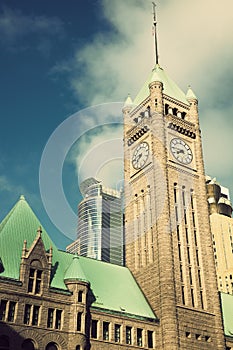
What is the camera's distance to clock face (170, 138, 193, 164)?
79188mm

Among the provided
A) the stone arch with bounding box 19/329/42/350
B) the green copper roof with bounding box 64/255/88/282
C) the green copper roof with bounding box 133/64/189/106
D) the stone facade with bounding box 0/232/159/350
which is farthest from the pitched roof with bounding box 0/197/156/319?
the green copper roof with bounding box 133/64/189/106

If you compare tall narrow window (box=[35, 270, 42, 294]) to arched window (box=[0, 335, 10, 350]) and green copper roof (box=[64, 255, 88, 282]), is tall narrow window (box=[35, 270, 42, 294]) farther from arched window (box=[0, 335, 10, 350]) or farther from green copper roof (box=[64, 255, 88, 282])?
arched window (box=[0, 335, 10, 350])

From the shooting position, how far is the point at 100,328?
57906mm

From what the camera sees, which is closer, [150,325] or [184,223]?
[150,325]


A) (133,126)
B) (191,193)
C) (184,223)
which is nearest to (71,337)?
(184,223)

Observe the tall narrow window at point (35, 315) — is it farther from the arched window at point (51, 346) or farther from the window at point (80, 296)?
the window at point (80, 296)

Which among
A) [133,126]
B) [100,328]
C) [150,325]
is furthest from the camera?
[133,126]

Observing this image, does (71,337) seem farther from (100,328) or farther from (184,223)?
(184,223)

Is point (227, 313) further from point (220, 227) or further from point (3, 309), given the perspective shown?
point (220, 227)

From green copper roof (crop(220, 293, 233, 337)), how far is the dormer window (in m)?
32.2

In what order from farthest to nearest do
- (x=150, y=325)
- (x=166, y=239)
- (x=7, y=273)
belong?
(x=166, y=239) → (x=150, y=325) → (x=7, y=273)

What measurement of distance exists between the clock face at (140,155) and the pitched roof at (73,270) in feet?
60.4

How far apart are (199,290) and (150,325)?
34.4 ft

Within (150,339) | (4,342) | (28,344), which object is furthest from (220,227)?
(4,342)
